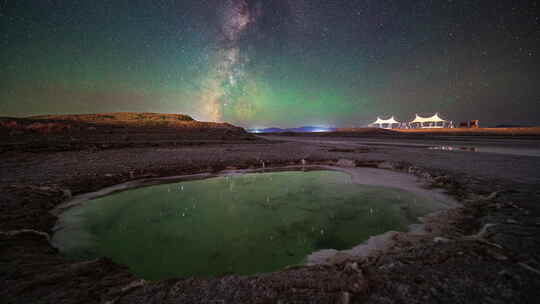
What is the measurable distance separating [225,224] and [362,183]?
5147mm

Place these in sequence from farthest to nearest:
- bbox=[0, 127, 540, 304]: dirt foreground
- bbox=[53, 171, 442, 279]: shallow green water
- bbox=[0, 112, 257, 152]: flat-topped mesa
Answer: bbox=[0, 112, 257, 152]: flat-topped mesa → bbox=[53, 171, 442, 279]: shallow green water → bbox=[0, 127, 540, 304]: dirt foreground

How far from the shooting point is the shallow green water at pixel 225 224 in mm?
3176

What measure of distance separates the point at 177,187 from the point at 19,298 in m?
5.08

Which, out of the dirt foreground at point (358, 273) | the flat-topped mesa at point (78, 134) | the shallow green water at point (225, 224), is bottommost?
the shallow green water at point (225, 224)

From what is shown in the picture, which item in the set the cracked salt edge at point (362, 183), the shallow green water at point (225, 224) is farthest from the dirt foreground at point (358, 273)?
the shallow green water at point (225, 224)

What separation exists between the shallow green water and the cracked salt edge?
20 cm

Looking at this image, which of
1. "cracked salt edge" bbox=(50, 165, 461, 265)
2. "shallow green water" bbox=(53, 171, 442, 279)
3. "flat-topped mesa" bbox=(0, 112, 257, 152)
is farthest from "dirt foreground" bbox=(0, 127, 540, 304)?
"flat-topped mesa" bbox=(0, 112, 257, 152)

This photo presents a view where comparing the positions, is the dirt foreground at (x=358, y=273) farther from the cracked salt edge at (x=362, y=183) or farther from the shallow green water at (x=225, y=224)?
the shallow green water at (x=225, y=224)

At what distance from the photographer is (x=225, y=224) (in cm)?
450

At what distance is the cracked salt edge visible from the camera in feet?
10.7

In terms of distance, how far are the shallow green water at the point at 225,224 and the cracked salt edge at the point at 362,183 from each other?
7.9 inches

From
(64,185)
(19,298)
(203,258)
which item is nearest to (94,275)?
(19,298)

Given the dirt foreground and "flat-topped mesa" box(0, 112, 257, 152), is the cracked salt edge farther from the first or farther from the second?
"flat-topped mesa" box(0, 112, 257, 152)

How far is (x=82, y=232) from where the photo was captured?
3.88 meters
